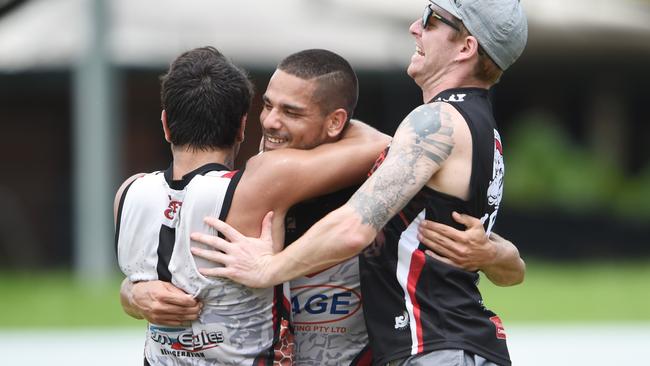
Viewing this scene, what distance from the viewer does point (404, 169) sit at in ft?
13.3

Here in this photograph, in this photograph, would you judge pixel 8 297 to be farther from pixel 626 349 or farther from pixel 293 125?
pixel 293 125

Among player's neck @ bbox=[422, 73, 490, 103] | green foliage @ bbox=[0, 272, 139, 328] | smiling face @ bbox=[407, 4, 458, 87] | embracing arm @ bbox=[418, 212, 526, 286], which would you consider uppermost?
smiling face @ bbox=[407, 4, 458, 87]

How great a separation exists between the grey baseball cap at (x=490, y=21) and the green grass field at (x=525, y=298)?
7881 millimetres

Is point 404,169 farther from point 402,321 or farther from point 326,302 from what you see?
point 326,302

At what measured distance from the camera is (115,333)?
1103 cm

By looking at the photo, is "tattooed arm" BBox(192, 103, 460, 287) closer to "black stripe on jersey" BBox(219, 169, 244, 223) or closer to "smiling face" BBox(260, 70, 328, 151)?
"black stripe on jersey" BBox(219, 169, 244, 223)

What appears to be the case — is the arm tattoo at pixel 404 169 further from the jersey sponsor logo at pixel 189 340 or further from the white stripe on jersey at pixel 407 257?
the jersey sponsor logo at pixel 189 340

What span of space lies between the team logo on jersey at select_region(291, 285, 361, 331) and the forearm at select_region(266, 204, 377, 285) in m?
0.41

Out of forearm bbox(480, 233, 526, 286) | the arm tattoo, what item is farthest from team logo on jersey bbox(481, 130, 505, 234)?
the arm tattoo

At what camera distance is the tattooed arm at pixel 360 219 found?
4.04 meters

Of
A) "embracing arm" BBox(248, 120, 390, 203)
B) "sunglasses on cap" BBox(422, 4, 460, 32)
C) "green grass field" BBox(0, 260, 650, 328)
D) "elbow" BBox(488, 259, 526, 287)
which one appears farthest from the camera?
"green grass field" BBox(0, 260, 650, 328)

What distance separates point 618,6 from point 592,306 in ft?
30.2

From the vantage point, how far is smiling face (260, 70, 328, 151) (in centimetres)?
427

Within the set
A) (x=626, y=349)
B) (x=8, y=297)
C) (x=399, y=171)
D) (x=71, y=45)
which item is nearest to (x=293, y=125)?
(x=399, y=171)
